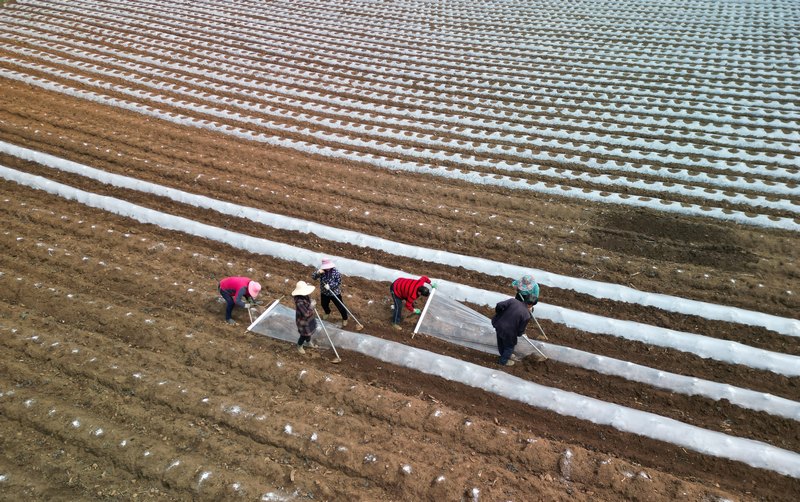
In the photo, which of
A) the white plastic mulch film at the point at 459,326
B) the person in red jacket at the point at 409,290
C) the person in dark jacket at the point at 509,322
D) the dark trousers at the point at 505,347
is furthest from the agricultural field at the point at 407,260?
the person in red jacket at the point at 409,290

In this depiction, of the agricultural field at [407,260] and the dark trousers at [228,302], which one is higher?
the dark trousers at [228,302]

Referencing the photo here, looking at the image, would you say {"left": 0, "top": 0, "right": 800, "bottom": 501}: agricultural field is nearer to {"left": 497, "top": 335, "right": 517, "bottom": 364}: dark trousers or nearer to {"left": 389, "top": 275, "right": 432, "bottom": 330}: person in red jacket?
{"left": 497, "top": 335, "right": 517, "bottom": 364}: dark trousers

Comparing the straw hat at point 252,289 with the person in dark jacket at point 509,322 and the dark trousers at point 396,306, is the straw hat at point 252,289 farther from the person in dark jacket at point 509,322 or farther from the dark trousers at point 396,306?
the person in dark jacket at point 509,322

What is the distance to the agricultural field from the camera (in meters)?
5.01

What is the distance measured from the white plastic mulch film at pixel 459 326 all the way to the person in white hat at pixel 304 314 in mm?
1430

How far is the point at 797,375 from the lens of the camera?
19.6ft

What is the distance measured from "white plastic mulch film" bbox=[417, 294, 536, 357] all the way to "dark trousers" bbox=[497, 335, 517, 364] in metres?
0.25

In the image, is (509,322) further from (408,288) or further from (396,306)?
(396,306)

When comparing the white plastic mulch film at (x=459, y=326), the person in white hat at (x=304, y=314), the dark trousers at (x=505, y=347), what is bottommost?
the white plastic mulch film at (x=459, y=326)

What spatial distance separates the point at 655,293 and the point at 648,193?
3265 millimetres

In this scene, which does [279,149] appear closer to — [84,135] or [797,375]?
[84,135]

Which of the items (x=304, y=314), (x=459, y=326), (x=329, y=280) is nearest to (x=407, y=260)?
(x=459, y=326)

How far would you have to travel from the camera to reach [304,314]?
597 cm

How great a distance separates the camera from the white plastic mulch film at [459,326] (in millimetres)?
6410
